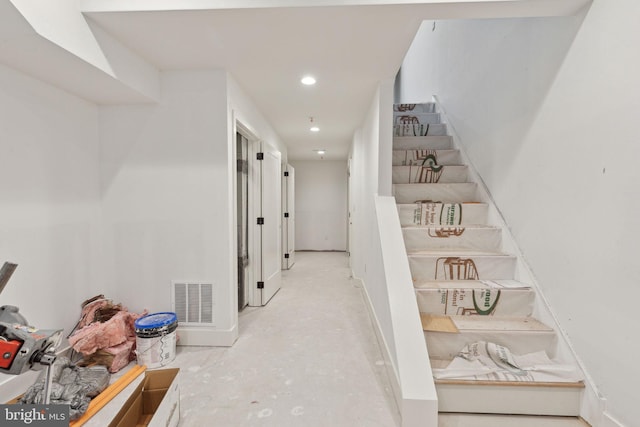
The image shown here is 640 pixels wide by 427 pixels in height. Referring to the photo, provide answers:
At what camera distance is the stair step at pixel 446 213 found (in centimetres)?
252

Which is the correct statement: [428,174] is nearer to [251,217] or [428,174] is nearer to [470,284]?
[470,284]

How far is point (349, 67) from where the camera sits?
2.33m

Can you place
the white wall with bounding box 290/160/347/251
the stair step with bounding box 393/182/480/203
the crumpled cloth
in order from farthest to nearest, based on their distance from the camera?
1. the white wall with bounding box 290/160/347/251
2. the stair step with bounding box 393/182/480/203
3. the crumpled cloth

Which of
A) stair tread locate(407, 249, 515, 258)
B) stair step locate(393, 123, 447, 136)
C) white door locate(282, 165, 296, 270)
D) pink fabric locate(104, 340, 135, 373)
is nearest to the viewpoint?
pink fabric locate(104, 340, 135, 373)

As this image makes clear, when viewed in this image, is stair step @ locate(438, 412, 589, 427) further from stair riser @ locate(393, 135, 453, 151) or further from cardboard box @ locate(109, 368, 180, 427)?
stair riser @ locate(393, 135, 453, 151)

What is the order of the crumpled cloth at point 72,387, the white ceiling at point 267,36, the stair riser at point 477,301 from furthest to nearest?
the stair riser at point 477,301
the white ceiling at point 267,36
the crumpled cloth at point 72,387

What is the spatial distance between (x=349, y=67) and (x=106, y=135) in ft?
6.47

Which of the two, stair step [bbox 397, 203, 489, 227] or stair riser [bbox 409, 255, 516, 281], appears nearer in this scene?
stair riser [bbox 409, 255, 516, 281]

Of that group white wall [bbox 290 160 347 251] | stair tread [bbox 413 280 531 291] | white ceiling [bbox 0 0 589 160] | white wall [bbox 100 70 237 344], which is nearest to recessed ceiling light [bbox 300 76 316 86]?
white ceiling [bbox 0 0 589 160]

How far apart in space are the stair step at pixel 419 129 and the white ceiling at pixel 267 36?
916mm

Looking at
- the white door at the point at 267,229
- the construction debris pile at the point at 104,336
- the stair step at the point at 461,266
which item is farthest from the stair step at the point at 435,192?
the construction debris pile at the point at 104,336

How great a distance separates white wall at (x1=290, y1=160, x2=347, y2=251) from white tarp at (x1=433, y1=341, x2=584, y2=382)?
544cm

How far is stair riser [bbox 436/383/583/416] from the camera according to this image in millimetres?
1538

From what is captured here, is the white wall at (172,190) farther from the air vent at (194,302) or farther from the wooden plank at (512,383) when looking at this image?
the wooden plank at (512,383)
